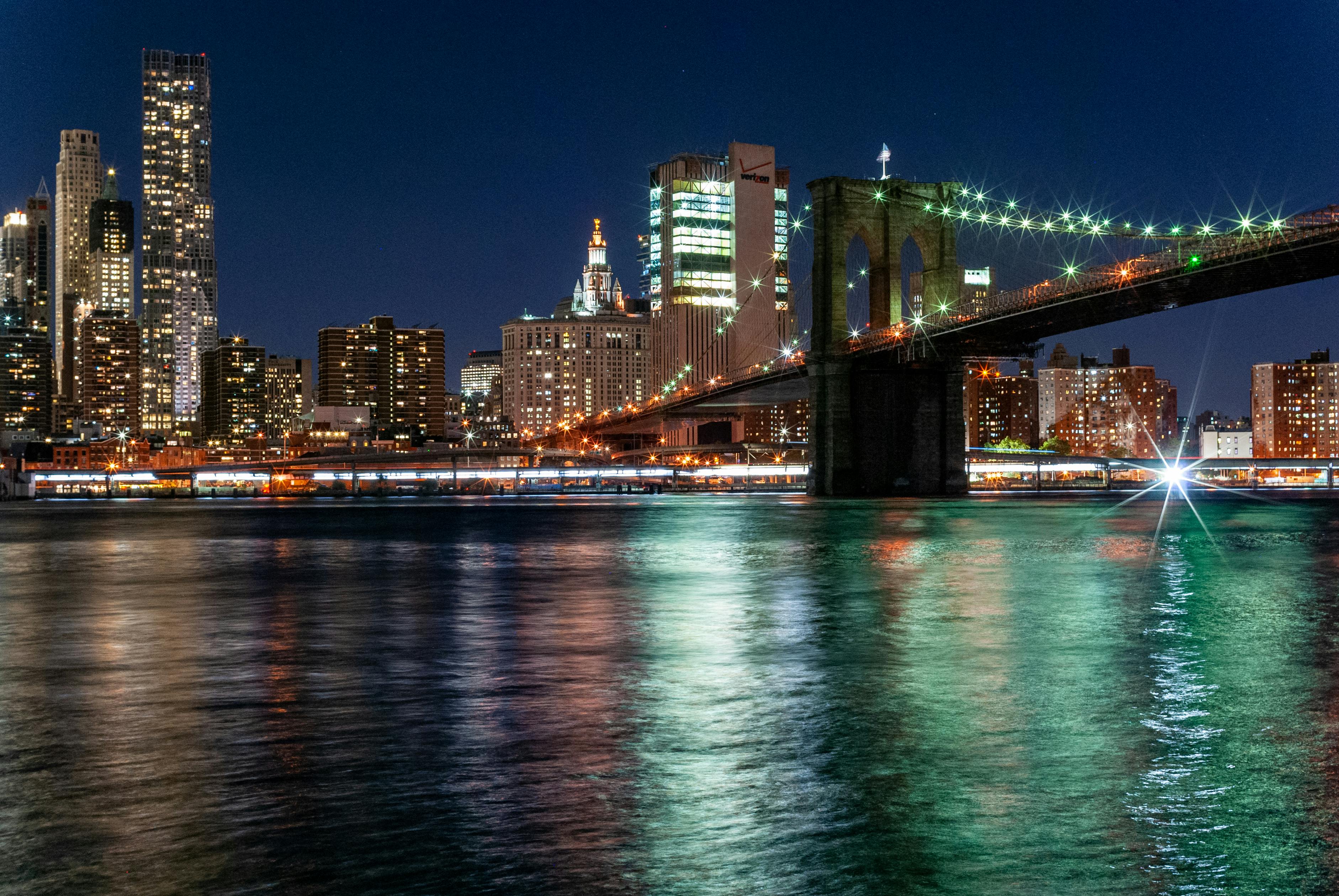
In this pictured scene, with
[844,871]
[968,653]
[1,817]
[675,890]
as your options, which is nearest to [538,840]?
[675,890]

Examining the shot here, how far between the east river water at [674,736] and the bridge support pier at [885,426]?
55.4 meters

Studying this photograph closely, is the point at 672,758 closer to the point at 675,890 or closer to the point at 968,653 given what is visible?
the point at 675,890

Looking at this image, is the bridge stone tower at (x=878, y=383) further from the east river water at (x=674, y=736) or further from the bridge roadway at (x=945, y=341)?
the east river water at (x=674, y=736)

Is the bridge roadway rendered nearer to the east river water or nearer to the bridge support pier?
the bridge support pier

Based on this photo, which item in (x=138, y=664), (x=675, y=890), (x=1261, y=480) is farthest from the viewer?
(x=1261, y=480)

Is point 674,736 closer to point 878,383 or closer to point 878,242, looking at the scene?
point 878,383

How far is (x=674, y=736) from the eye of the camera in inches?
364

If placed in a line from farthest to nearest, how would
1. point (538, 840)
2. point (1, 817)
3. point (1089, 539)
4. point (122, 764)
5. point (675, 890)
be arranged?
point (1089, 539) < point (122, 764) < point (1, 817) < point (538, 840) < point (675, 890)

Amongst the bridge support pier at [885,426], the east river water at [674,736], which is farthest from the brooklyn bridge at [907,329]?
the east river water at [674,736]

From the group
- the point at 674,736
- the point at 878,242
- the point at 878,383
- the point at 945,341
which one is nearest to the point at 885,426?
the point at 878,383

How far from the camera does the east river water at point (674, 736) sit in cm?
635

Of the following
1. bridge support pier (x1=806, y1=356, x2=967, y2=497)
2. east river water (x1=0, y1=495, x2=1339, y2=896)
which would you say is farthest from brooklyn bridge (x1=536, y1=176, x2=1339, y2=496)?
east river water (x1=0, y1=495, x2=1339, y2=896)

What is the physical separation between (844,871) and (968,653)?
7599 millimetres

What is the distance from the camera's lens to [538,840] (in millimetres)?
6652
